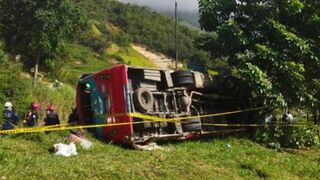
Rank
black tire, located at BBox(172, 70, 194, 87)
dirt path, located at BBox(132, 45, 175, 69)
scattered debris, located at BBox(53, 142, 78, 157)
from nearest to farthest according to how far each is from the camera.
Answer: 1. scattered debris, located at BBox(53, 142, 78, 157)
2. black tire, located at BBox(172, 70, 194, 87)
3. dirt path, located at BBox(132, 45, 175, 69)

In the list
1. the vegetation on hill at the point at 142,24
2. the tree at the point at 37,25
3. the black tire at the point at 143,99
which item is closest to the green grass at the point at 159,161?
the black tire at the point at 143,99

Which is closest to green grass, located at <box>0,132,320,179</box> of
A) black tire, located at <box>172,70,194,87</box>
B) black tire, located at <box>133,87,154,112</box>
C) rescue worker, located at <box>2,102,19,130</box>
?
black tire, located at <box>133,87,154,112</box>

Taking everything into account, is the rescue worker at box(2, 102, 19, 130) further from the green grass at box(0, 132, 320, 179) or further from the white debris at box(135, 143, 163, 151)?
the white debris at box(135, 143, 163, 151)

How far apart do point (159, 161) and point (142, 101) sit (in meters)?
2.19

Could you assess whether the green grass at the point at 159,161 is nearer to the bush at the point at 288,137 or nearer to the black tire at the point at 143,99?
the bush at the point at 288,137

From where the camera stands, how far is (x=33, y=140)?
1166cm

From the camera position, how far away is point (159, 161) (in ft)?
34.3

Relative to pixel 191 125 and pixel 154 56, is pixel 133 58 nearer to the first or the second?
pixel 154 56

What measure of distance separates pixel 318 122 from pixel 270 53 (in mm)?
4102

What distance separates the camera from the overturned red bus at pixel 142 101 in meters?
12.2

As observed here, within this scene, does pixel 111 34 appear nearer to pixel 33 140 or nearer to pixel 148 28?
pixel 148 28

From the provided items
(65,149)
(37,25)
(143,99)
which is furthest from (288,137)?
(37,25)

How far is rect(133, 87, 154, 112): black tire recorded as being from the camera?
480 inches

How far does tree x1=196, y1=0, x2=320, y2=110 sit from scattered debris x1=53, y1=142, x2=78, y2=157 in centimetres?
561
